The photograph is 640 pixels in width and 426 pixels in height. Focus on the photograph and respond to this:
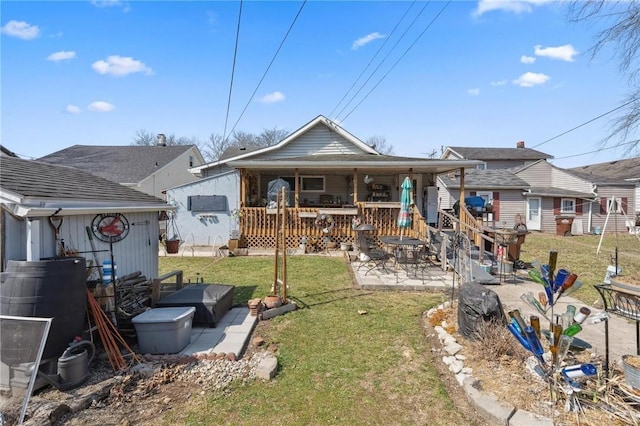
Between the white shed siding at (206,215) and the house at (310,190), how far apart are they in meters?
0.04

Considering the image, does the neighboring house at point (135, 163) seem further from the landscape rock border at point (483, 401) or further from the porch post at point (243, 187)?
the landscape rock border at point (483, 401)

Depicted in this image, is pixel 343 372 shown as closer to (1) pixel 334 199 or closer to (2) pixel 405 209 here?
(2) pixel 405 209

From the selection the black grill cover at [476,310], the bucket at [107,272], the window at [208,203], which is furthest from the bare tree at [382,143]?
the bucket at [107,272]

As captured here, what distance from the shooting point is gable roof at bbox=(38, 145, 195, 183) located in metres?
20.5

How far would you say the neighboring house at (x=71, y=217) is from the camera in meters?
3.71

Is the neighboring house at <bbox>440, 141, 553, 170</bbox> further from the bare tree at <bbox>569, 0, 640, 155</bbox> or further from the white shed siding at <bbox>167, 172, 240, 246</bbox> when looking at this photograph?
the white shed siding at <bbox>167, 172, 240, 246</bbox>

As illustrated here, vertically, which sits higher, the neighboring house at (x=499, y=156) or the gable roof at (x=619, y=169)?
the neighboring house at (x=499, y=156)

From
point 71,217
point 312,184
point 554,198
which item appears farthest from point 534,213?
point 71,217

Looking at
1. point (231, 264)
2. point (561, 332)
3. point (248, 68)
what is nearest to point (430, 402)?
point (561, 332)

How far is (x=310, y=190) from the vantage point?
14633 millimetres

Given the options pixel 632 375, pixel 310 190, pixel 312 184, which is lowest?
pixel 632 375

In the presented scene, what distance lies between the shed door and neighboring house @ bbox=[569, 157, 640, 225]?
17.7 ft

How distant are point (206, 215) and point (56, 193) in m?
8.67

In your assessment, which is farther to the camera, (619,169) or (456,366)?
(619,169)
